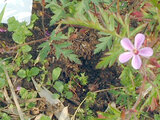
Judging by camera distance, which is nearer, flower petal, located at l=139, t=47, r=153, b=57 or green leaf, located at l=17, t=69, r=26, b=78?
flower petal, located at l=139, t=47, r=153, b=57

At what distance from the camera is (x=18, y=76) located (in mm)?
2270

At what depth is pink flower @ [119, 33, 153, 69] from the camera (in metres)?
1.39

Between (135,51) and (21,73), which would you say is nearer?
(135,51)

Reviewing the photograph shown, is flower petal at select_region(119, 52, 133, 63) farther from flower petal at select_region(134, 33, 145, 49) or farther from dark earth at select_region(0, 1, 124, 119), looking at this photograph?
dark earth at select_region(0, 1, 124, 119)

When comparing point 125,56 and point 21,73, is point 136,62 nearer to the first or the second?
point 125,56

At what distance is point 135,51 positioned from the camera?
145cm

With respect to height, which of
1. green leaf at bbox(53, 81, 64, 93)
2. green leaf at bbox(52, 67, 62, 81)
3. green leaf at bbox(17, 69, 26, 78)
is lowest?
green leaf at bbox(53, 81, 64, 93)

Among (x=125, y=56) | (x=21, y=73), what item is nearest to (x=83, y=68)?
(x=21, y=73)

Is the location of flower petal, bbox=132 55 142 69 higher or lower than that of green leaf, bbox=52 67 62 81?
higher

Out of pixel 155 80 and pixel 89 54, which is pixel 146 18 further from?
pixel 89 54

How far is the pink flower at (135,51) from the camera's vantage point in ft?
4.55

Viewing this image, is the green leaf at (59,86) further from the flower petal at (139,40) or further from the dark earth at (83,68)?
the flower petal at (139,40)

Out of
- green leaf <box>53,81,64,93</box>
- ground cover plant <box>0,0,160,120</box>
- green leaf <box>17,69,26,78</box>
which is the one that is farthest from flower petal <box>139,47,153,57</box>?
green leaf <box>17,69,26,78</box>

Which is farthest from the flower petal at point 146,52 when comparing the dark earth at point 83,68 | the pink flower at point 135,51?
the dark earth at point 83,68
